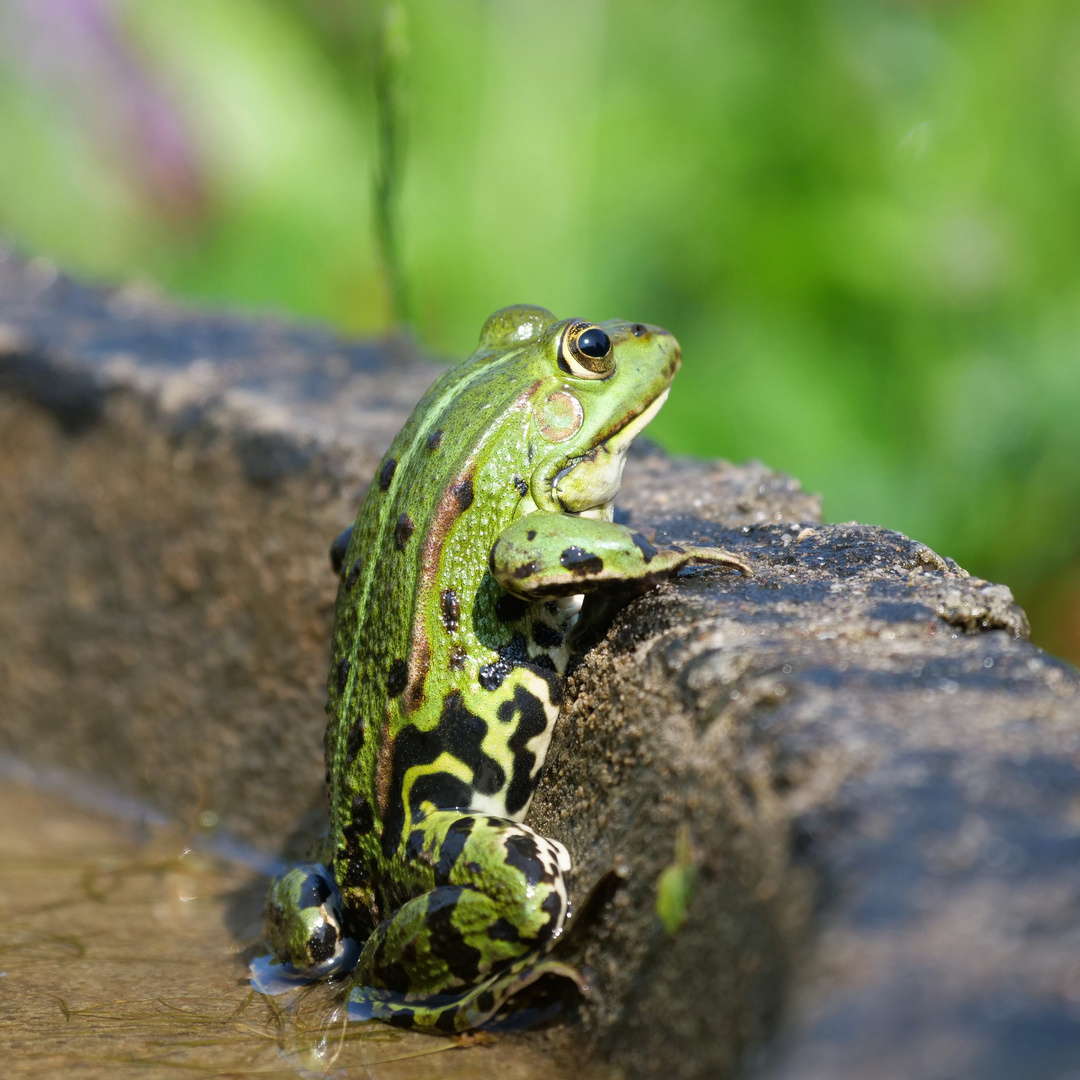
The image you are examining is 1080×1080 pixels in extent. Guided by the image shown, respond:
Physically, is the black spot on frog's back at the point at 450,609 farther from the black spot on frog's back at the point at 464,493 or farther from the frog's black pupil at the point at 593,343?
the frog's black pupil at the point at 593,343

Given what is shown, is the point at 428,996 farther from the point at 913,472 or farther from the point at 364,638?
the point at 913,472

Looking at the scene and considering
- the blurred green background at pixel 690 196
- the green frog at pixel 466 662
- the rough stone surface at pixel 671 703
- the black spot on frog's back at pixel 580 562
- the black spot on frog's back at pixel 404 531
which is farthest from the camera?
the blurred green background at pixel 690 196

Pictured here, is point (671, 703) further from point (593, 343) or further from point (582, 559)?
point (593, 343)

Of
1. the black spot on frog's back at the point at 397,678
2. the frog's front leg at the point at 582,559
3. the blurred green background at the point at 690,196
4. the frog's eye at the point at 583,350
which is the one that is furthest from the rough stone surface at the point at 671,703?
the blurred green background at the point at 690,196

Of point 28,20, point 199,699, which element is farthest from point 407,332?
point 28,20

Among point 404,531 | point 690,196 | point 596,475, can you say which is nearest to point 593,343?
point 596,475

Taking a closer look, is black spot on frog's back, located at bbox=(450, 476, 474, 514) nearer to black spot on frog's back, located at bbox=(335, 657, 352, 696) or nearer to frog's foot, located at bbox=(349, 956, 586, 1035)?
black spot on frog's back, located at bbox=(335, 657, 352, 696)
